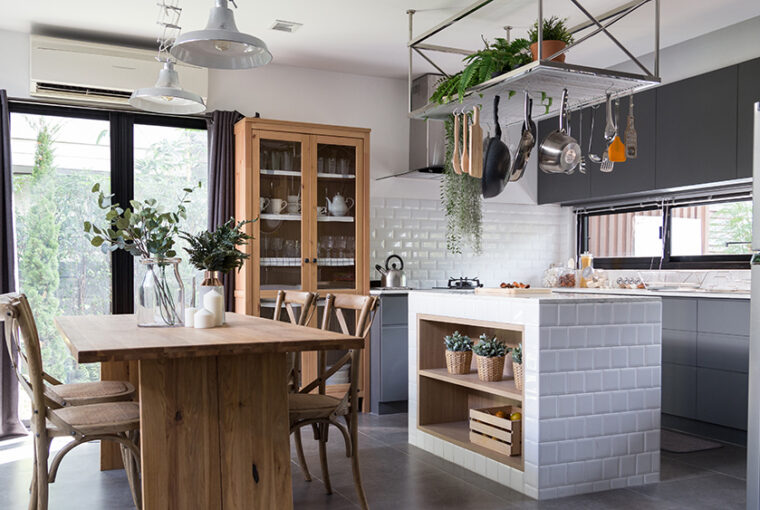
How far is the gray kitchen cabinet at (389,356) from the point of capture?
4852mm

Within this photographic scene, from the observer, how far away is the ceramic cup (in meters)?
4.86

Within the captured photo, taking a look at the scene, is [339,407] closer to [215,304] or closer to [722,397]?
[215,304]

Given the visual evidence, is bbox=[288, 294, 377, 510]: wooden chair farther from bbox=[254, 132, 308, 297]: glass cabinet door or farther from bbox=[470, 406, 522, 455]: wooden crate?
bbox=[254, 132, 308, 297]: glass cabinet door

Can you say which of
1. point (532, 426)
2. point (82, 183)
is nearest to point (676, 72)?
point (532, 426)

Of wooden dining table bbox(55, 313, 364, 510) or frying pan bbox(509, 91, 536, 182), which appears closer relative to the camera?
wooden dining table bbox(55, 313, 364, 510)

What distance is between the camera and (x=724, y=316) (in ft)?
13.4

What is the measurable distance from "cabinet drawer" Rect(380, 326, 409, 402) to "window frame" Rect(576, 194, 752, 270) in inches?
78.7

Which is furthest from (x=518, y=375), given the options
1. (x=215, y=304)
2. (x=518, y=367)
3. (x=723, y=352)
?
(x=723, y=352)

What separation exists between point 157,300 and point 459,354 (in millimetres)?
1696

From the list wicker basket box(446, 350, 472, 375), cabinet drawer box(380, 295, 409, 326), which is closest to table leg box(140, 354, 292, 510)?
wicker basket box(446, 350, 472, 375)

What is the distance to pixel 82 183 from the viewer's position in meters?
4.79

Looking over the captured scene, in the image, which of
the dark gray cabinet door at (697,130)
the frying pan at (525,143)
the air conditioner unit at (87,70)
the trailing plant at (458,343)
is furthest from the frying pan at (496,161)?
the air conditioner unit at (87,70)

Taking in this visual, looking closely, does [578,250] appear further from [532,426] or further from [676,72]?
[532,426]

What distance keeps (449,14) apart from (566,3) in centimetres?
69
